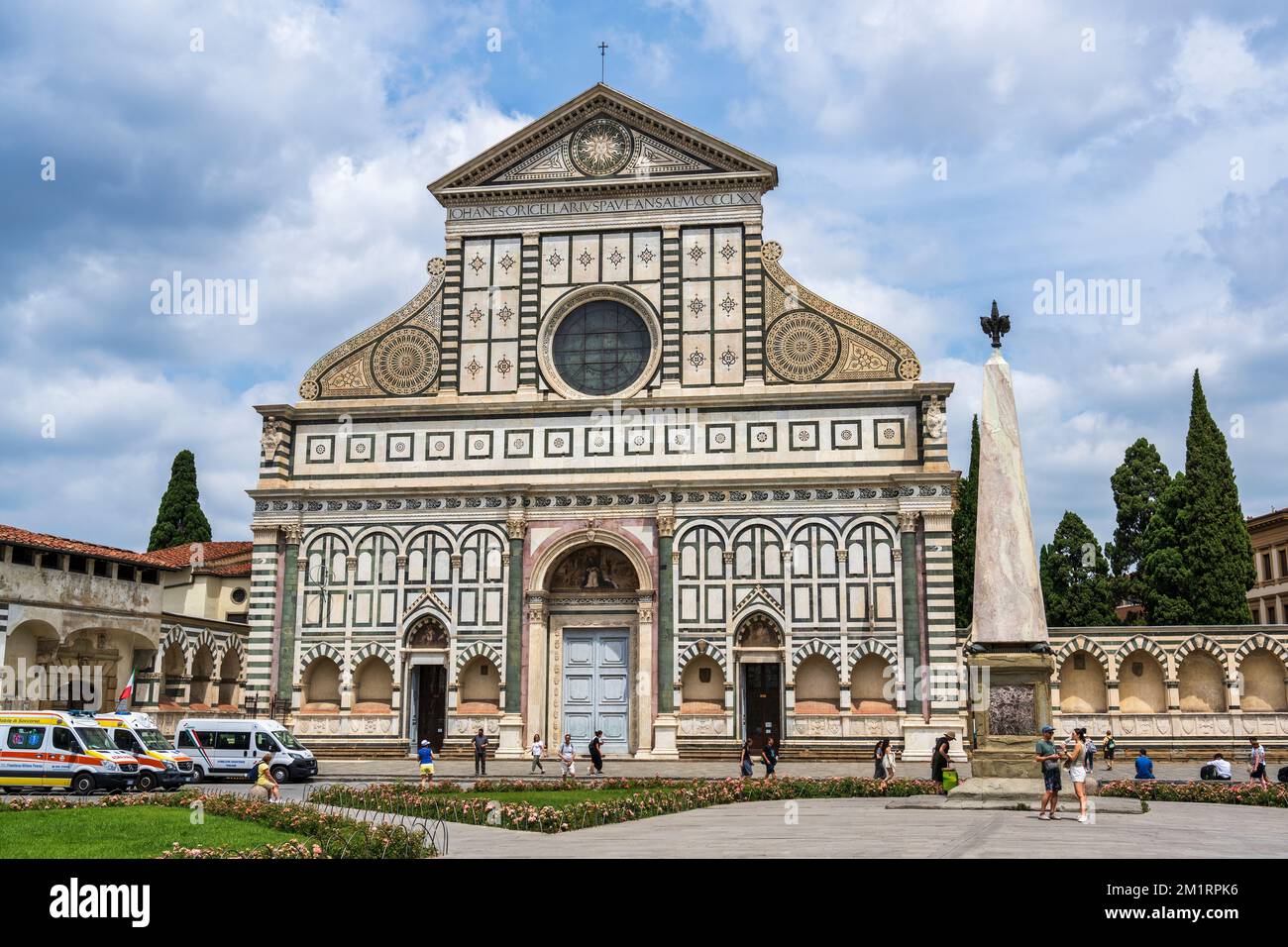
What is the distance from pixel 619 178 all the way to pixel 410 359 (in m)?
9.00

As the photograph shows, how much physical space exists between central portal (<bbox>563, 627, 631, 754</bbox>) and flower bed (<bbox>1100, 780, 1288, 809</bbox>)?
56.0ft

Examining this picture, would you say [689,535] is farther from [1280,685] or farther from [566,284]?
[1280,685]

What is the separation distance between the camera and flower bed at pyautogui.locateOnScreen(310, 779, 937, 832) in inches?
723

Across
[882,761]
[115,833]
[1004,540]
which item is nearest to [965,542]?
[882,761]

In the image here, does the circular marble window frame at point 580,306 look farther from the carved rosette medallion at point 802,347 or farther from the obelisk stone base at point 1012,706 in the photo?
the obelisk stone base at point 1012,706

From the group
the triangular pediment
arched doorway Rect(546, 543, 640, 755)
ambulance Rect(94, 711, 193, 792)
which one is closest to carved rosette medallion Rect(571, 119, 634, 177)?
the triangular pediment

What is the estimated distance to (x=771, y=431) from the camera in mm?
38281

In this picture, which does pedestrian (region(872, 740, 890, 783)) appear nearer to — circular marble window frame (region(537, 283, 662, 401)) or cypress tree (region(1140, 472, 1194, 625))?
circular marble window frame (region(537, 283, 662, 401))

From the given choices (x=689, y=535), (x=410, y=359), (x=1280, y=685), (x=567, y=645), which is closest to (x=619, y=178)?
(x=410, y=359)

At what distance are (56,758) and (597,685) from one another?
16.3 metres

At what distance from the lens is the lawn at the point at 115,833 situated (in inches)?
562

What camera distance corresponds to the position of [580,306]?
40.8m
